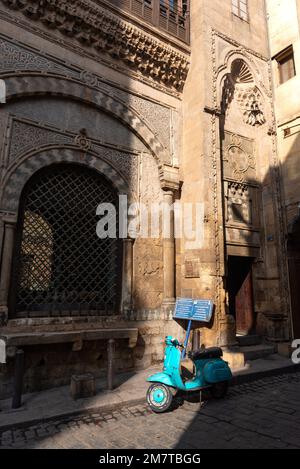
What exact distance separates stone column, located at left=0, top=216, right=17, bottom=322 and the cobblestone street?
198 cm

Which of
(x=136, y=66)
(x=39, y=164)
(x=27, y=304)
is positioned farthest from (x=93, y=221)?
(x=136, y=66)

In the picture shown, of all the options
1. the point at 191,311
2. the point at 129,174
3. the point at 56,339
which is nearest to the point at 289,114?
the point at 129,174

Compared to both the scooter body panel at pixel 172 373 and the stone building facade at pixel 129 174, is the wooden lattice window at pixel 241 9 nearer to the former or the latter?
the stone building facade at pixel 129 174

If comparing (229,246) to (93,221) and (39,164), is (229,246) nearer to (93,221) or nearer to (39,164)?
(93,221)

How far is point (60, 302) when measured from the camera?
598 centimetres

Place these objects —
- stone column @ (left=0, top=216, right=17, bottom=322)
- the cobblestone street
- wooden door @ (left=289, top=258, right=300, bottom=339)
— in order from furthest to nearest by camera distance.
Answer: wooden door @ (left=289, top=258, right=300, bottom=339), stone column @ (left=0, top=216, right=17, bottom=322), the cobblestone street

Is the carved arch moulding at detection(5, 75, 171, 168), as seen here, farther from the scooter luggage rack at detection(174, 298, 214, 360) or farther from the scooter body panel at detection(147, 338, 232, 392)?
the scooter body panel at detection(147, 338, 232, 392)

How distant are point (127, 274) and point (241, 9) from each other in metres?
8.60

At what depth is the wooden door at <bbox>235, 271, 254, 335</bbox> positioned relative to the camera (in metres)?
8.54

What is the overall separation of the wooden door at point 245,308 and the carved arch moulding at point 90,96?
4.01 m

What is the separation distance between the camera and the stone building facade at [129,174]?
573 cm

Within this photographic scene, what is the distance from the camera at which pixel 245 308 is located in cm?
873

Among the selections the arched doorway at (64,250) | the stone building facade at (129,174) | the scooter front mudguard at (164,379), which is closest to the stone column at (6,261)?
the stone building facade at (129,174)

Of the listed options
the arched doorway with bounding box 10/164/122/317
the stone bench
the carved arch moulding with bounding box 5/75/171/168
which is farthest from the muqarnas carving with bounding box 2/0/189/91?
the stone bench
